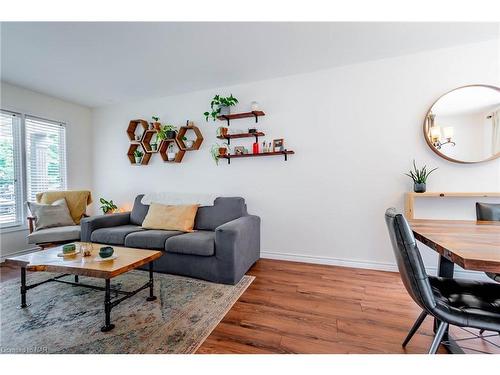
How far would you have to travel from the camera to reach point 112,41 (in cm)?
219

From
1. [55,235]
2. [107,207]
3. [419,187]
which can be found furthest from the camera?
[107,207]

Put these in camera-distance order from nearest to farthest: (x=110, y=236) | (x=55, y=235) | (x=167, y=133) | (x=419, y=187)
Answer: (x=419, y=187) → (x=110, y=236) → (x=55, y=235) → (x=167, y=133)

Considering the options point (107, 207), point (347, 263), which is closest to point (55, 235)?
point (107, 207)

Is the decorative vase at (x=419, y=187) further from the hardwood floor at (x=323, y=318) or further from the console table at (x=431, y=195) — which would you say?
the hardwood floor at (x=323, y=318)

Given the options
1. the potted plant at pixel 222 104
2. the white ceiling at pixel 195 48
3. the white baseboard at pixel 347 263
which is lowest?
the white baseboard at pixel 347 263

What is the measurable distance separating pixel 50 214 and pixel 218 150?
2.39m

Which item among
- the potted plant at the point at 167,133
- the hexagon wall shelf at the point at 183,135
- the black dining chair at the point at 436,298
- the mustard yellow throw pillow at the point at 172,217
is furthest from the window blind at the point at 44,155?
the black dining chair at the point at 436,298

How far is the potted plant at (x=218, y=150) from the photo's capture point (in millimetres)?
3287

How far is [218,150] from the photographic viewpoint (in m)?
3.30

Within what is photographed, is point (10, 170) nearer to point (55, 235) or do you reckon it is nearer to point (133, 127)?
point (55, 235)

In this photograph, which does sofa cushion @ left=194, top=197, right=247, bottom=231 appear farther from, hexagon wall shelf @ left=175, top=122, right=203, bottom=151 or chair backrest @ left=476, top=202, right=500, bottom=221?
chair backrest @ left=476, top=202, right=500, bottom=221

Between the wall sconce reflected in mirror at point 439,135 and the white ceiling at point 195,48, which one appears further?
the wall sconce reflected in mirror at point 439,135

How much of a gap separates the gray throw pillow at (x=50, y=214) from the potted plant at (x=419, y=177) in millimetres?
4342
